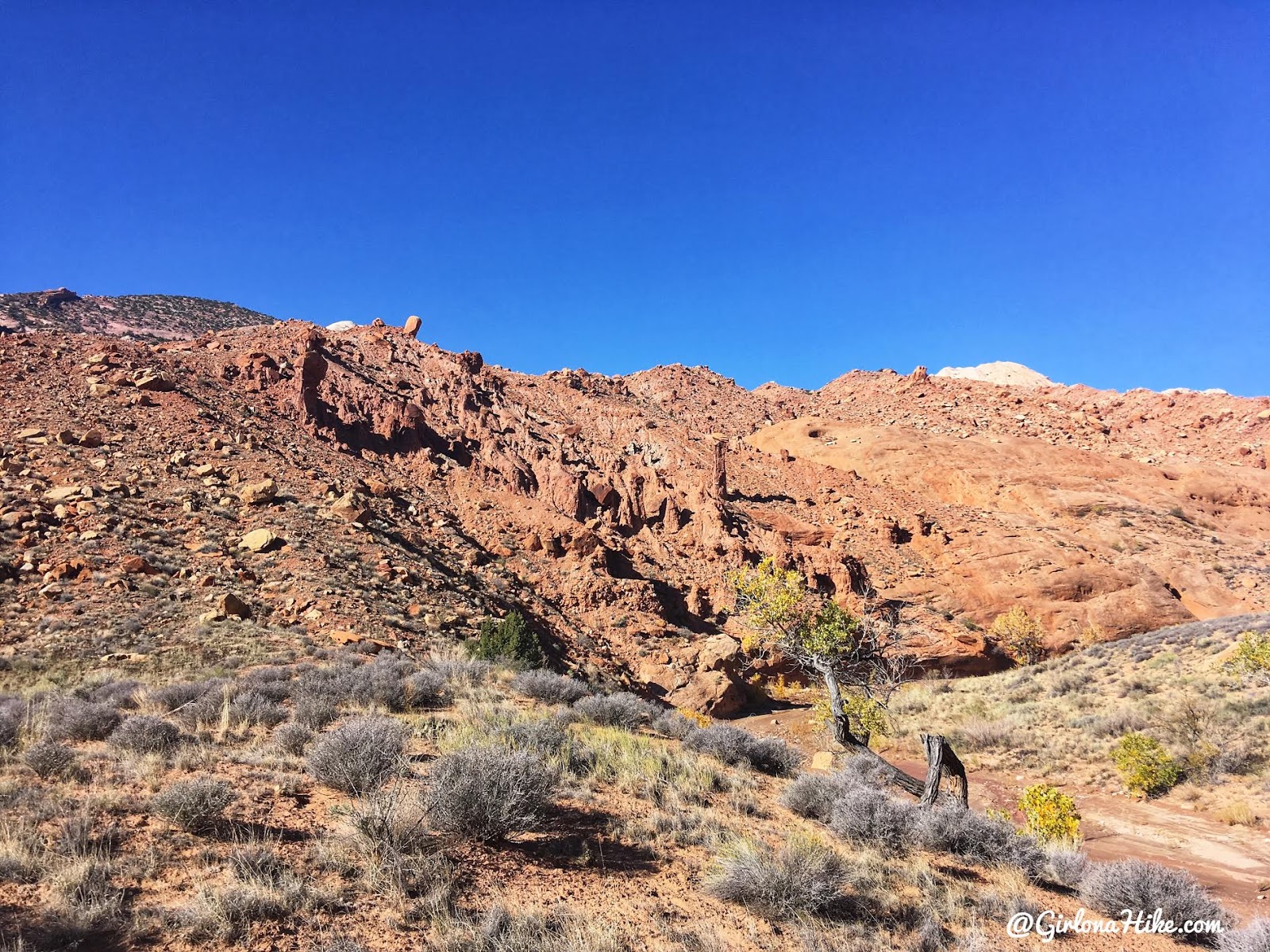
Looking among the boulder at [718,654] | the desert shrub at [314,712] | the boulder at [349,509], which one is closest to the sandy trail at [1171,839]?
the boulder at [718,654]

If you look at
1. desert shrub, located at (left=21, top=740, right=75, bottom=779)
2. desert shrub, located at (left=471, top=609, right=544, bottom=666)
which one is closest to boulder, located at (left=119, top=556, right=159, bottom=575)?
desert shrub, located at (left=471, top=609, right=544, bottom=666)

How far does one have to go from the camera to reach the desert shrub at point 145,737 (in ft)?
22.4

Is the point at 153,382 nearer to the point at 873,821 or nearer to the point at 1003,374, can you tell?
the point at 873,821

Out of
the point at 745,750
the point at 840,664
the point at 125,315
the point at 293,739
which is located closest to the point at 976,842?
the point at 745,750

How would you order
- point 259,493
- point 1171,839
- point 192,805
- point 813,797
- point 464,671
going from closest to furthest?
point 192,805 < point 813,797 < point 1171,839 < point 464,671 < point 259,493

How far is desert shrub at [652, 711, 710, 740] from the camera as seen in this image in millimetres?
10539

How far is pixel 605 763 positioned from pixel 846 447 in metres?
40.2

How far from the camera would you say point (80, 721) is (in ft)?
24.3

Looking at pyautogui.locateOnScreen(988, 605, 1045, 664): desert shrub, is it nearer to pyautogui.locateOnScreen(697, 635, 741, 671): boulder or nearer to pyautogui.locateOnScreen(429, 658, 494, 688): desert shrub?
pyautogui.locateOnScreen(697, 635, 741, 671): boulder

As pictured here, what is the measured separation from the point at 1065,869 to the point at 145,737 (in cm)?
1061

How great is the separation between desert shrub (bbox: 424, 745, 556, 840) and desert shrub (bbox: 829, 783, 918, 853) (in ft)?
11.5

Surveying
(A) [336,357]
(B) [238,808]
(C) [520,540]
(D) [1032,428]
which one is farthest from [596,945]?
(D) [1032,428]

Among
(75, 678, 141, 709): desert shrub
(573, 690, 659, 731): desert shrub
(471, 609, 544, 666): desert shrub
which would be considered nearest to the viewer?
(75, 678, 141, 709): desert shrub

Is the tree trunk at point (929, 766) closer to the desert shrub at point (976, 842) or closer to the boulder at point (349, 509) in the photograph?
the desert shrub at point (976, 842)
